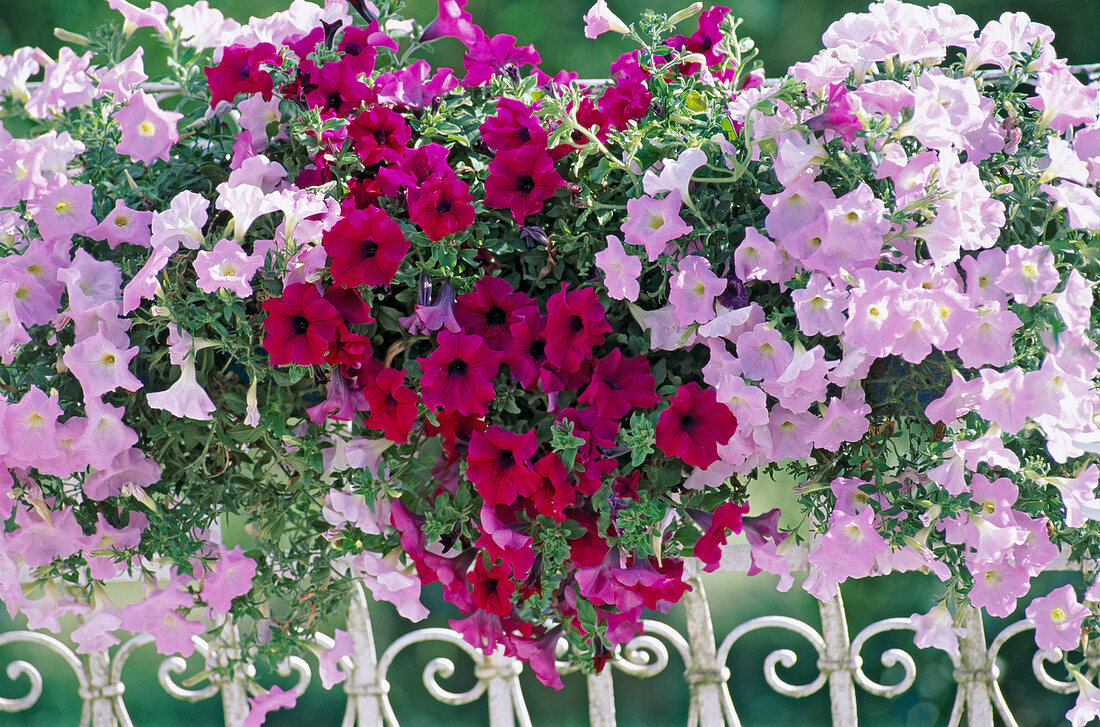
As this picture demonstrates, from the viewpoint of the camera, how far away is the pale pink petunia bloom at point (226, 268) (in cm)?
87

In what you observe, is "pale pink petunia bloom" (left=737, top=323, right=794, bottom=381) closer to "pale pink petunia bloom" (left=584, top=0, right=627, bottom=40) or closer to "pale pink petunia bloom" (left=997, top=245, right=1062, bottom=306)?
"pale pink petunia bloom" (left=997, top=245, right=1062, bottom=306)

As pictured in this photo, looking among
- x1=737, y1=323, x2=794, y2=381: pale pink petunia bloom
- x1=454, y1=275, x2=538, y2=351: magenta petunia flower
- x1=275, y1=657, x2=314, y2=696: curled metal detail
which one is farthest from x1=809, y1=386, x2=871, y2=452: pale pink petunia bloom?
x1=275, y1=657, x2=314, y2=696: curled metal detail

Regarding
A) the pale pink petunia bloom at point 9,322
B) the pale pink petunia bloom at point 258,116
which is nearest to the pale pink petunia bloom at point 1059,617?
the pale pink petunia bloom at point 258,116

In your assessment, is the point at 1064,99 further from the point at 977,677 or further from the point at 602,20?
the point at 977,677

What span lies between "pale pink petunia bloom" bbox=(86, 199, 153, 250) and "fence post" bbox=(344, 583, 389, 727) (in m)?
0.68

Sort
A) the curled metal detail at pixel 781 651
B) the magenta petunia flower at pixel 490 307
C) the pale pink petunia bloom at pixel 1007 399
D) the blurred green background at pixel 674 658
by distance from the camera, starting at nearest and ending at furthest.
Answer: the pale pink petunia bloom at pixel 1007 399, the magenta petunia flower at pixel 490 307, the curled metal detail at pixel 781 651, the blurred green background at pixel 674 658

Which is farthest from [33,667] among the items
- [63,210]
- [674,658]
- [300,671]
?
[674,658]

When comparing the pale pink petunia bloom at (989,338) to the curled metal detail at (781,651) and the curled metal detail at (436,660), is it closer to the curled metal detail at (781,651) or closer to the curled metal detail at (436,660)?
the curled metal detail at (781,651)

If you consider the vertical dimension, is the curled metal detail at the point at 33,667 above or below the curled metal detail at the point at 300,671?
above

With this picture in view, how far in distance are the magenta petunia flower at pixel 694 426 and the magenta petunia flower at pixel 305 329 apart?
0.32 metres

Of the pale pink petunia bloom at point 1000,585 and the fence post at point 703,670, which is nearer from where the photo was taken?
the pale pink petunia bloom at point 1000,585

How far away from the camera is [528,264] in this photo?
980mm

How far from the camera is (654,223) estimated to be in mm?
891

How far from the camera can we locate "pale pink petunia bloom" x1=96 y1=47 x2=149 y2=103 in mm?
1084
